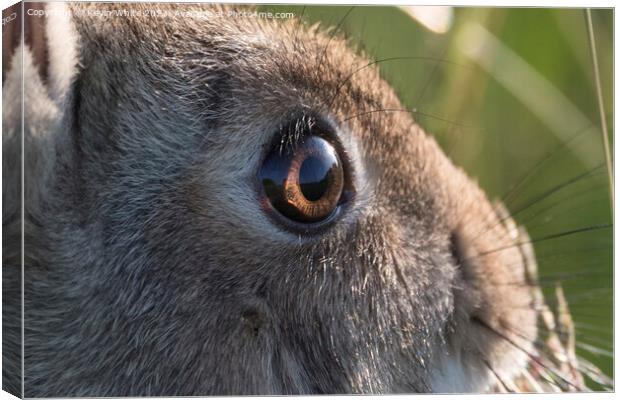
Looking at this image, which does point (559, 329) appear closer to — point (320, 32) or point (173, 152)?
point (320, 32)

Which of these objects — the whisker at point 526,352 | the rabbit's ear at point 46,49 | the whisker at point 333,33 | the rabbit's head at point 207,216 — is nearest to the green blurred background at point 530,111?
the whisker at point 333,33

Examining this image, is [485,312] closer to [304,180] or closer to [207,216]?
[304,180]

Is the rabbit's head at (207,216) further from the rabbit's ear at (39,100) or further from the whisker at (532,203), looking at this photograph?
the whisker at (532,203)

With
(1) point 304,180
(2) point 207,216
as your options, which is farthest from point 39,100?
(1) point 304,180

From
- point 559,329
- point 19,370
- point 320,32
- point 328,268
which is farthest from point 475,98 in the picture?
point 19,370

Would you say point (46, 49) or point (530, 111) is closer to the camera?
point (46, 49)

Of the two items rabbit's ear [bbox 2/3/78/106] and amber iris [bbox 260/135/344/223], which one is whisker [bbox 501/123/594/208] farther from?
rabbit's ear [bbox 2/3/78/106]

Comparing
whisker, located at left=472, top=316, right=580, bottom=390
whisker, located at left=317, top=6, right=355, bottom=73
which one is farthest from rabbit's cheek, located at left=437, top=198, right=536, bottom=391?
whisker, located at left=317, top=6, right=355, bottom=73
